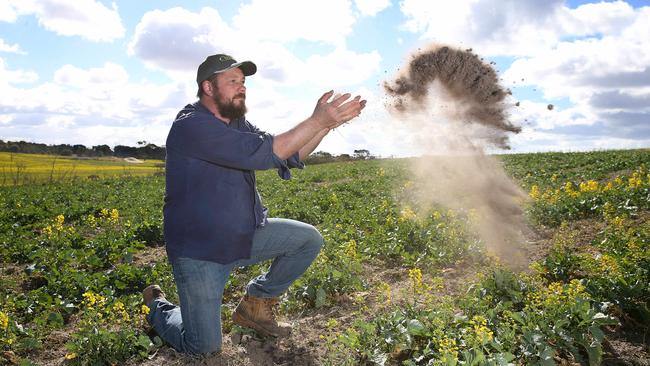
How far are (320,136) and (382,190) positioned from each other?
11446 mm

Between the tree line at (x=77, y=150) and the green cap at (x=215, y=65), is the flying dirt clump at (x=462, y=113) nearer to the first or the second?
the green cap at (x=215, y=65)

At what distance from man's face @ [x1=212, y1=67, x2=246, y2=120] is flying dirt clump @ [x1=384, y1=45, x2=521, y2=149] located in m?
4.17

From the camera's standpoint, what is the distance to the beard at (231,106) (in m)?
4.09

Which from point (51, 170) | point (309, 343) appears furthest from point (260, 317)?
point (51, 170)

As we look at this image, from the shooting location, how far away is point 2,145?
2350 inches

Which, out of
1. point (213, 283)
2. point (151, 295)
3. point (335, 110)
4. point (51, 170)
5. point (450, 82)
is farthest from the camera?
point (51, 170)

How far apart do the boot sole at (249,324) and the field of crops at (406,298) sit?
0.08 m

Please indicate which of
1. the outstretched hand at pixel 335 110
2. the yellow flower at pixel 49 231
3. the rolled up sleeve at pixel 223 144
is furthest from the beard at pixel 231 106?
the yellow flower at pixel 49 231

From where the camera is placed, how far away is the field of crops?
388 centimetres

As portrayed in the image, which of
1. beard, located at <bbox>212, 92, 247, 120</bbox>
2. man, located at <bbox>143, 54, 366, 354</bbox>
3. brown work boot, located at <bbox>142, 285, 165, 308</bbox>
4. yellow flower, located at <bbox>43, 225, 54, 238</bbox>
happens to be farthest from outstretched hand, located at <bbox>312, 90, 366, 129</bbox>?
yellow flower, located at <bbox>43, 225, 54, 238</bbox>

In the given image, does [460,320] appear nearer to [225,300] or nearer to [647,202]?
[225,300]

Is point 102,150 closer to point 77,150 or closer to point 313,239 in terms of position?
point 77,150

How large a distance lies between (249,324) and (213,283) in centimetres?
76

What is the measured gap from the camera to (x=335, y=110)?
3670 mm
